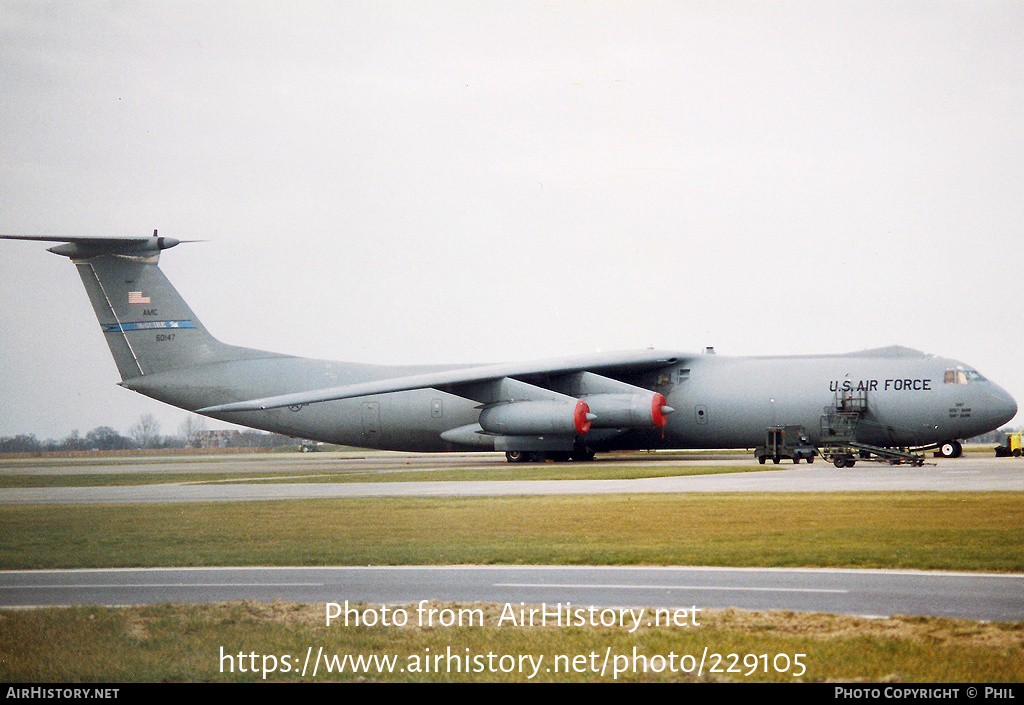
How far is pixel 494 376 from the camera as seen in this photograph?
37688mm

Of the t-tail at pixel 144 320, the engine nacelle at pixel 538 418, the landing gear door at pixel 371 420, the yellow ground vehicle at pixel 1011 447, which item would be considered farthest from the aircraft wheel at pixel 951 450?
the t-tail at pixel 144 320

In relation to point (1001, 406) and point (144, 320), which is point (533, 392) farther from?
point (1001, 406)

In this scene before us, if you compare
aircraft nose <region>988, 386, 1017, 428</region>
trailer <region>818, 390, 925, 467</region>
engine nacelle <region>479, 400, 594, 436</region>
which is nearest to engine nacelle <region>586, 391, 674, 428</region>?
engine nacelle <region>479, 400, 594, 436</region>

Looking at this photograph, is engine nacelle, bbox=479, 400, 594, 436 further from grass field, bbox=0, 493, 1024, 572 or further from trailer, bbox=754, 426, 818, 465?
grass field, bbox=0, 493, 1024, 572

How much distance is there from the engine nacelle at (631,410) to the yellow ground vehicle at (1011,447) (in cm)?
1929

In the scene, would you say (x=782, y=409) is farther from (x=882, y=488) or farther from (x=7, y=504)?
(x=7, y=504)

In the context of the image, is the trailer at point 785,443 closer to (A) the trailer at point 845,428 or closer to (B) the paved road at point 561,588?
(A) the trailer at point 845,428

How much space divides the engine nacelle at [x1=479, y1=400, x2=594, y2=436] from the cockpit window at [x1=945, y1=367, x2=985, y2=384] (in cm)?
1224

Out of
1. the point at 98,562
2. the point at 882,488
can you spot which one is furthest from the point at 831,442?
the point at 98,562

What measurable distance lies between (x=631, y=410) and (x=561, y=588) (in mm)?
25754

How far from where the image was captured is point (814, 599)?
31.2ft

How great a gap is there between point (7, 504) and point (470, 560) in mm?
8777

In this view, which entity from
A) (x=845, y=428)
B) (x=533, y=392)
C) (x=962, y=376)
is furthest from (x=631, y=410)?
(x=962, y=376)

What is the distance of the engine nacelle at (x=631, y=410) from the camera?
117 ft
